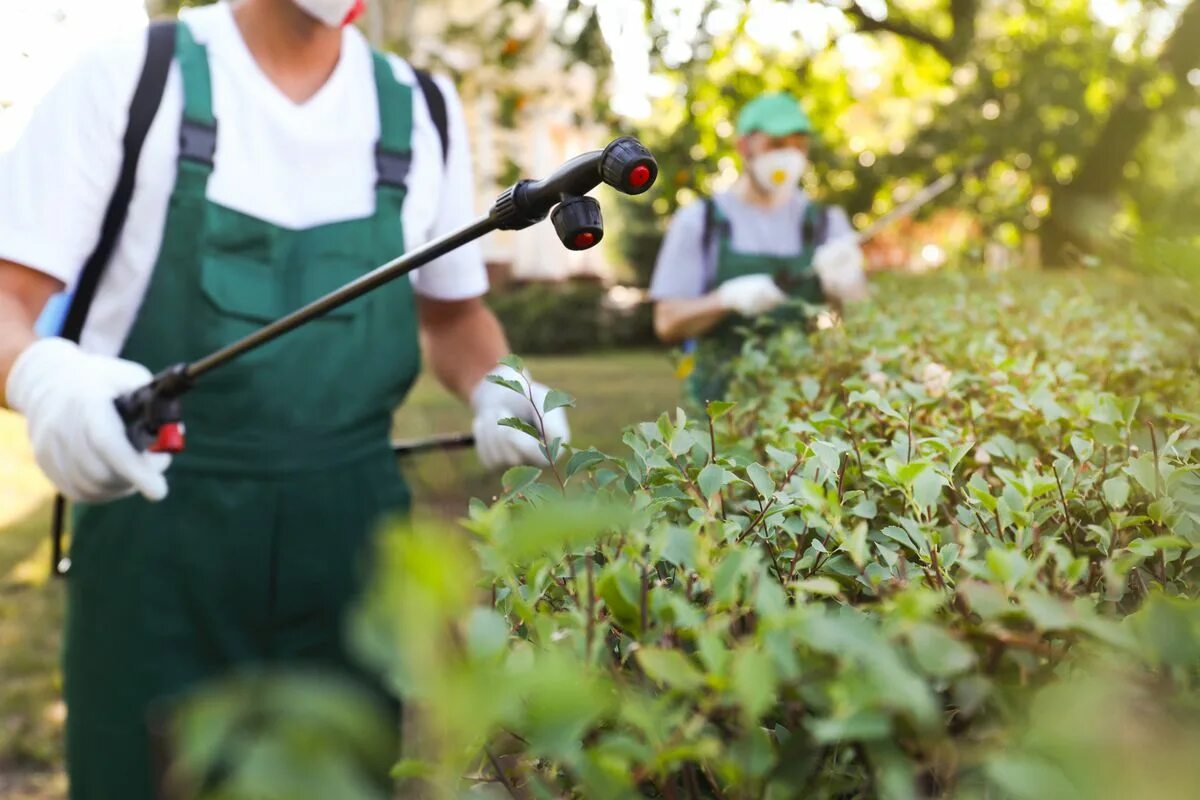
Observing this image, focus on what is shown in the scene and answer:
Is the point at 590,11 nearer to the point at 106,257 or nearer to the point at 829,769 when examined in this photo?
the point at 106,257

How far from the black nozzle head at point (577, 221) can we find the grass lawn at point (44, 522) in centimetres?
22

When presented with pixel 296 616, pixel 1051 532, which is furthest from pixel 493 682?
pixel 296 616

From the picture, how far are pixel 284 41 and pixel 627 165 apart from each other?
173 centimetres

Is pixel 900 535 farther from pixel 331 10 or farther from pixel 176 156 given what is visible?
pixel 331 10

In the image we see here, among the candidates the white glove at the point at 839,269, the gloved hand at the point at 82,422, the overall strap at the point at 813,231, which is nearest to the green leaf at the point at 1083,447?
the gloved hand at the point at 82,422

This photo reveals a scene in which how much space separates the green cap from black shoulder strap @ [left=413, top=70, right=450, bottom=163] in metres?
2.75

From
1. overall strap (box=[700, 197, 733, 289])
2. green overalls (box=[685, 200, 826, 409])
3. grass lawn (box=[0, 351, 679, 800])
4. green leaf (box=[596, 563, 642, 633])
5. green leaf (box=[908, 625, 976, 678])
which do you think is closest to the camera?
green leaf (box=[908, 625, 976, 678])

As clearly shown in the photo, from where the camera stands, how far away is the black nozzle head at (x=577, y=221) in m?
1.17

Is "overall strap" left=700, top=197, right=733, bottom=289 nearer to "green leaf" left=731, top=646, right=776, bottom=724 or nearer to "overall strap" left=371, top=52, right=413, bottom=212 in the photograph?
"overall strap" left=371, top=52, right=413, bottom=212

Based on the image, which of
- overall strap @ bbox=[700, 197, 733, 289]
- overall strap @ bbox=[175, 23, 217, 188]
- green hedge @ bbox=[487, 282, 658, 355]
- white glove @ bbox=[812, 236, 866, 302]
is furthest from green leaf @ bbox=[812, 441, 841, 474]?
green hedge @ bbox=[487, 282, 658, 355]

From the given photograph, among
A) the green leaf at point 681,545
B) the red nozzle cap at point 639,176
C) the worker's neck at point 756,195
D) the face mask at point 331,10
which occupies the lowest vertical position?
the worker's neck at point 756,195

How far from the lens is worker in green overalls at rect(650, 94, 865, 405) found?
15.0 feet

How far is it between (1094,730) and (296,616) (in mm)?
2163

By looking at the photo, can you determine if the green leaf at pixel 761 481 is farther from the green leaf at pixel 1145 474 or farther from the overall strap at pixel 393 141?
the overall strap at pixel 393 141
